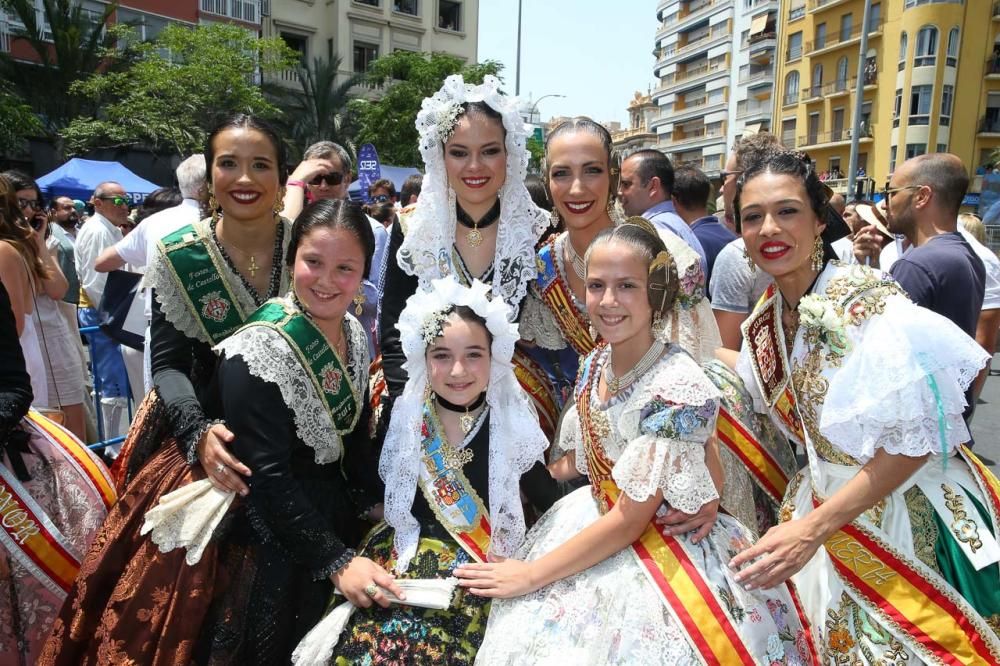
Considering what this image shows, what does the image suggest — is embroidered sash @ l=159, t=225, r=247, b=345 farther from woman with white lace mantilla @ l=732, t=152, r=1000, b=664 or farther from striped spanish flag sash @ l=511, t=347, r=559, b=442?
woman with white lace mantilla @ l=732, t=152, r=1000, b=664

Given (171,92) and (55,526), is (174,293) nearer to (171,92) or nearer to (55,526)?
(55,526)

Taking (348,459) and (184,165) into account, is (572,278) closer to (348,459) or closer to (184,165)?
(348,459)

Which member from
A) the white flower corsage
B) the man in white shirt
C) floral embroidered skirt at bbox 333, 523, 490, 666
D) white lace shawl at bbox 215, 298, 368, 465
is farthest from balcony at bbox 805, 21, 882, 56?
floral embroidered skirt at bbox 333, 523, 490, 666

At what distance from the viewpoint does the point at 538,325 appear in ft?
10.2

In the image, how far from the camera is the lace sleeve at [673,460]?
210 cm

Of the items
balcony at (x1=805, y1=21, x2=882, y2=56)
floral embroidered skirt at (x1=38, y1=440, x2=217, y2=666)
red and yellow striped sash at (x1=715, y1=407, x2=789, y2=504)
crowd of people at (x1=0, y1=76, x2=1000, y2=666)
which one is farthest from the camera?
balcony at (x1=805, y1=21, x2=882, y2=56)

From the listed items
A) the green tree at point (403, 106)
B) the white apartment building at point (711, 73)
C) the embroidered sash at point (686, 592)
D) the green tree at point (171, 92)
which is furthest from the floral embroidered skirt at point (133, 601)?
the white apartment building at point (711, 73)

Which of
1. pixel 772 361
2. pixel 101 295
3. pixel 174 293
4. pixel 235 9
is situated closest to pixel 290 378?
pixel 174 293

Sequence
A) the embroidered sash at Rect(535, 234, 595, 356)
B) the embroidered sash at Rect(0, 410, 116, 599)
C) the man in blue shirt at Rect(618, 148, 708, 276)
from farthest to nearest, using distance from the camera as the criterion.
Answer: the man in blue shirt at Rect(618, 148, 708, 276) → the embroidered sash at Rect(535, 234, 595, 356) → the embroidered sash at Rect(0, 410, 116, 599)

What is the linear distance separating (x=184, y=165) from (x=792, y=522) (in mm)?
4105

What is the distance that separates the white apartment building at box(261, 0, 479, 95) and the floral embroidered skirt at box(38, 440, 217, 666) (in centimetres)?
3301

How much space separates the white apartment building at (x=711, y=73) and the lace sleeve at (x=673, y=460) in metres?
47.3

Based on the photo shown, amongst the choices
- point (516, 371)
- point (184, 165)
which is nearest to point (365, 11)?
point (184, 165)

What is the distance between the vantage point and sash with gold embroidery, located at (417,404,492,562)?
2393 mm
